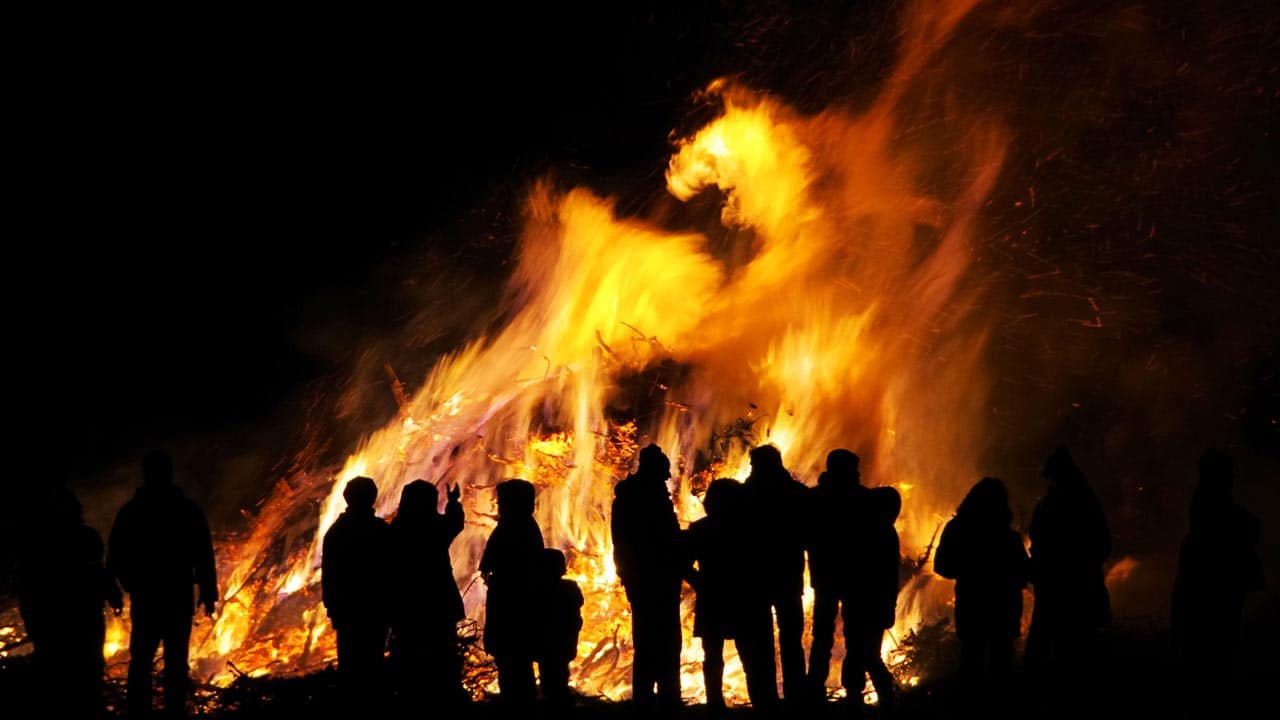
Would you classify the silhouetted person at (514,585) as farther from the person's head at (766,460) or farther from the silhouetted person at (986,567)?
the silhouetted person at (986,567)

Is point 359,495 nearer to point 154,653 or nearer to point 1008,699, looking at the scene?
point 154,653

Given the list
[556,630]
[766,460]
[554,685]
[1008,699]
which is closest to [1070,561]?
[1008,699]

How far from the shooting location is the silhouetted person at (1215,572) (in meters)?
5.50

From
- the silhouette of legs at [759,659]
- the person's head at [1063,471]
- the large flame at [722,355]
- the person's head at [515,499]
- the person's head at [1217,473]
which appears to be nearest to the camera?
the person's head at [1217,473]

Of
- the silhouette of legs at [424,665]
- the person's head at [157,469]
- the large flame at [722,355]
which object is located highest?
the large flame at [722,355]

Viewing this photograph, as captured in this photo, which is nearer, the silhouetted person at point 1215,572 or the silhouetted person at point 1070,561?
the silhouetted person at point 1215,572

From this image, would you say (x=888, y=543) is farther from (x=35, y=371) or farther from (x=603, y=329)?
(x=35, y=371)

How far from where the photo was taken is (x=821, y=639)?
5973 mm

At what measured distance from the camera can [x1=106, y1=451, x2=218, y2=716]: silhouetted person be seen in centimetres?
577

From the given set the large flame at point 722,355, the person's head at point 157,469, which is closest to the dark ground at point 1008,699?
the person's head at point 157,469

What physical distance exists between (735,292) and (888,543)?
9.03 metres

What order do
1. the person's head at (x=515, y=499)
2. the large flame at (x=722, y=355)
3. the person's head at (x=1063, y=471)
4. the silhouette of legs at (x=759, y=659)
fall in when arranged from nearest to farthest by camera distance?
1. the person's head at (x=515, y=499)
2. the silhouette of legs at (x=759, y=659)
3. the person's head at (x=1063, y=471)
4. the large flame at (x=722, y=355)

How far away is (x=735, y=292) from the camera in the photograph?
14492 millimetres

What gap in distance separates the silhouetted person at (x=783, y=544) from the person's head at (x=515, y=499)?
153 centimetres
